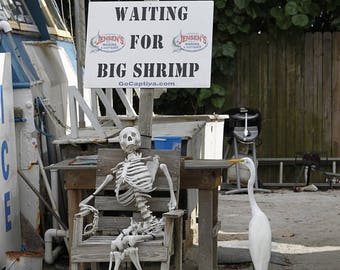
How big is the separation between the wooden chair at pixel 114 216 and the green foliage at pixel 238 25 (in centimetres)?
632

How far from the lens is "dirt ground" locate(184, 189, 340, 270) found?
7402mm

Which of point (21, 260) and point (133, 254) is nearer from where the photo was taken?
point (133, 254)

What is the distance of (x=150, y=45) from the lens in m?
6.25

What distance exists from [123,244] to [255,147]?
6.90 m

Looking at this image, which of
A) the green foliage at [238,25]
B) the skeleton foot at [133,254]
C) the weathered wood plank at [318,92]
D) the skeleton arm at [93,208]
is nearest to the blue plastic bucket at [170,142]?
the skeleton arm at [93,208]

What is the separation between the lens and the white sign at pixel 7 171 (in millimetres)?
6555

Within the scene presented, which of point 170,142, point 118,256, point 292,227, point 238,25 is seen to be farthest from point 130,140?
point 238,25

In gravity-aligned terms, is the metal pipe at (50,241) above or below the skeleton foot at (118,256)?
below

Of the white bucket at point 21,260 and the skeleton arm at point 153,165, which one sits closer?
the skeleton arm at point 153,165

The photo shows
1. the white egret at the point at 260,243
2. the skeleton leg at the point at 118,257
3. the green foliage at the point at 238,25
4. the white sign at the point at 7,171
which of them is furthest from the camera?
the green foliage at the point at 238,25

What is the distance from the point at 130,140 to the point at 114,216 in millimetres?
664

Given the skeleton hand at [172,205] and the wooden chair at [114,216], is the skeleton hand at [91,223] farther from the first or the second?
the skeleton hand at [172,205]

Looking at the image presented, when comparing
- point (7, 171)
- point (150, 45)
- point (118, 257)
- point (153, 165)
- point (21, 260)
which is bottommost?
point (21, 260)

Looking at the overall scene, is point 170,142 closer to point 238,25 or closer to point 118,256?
point 118,256
